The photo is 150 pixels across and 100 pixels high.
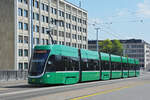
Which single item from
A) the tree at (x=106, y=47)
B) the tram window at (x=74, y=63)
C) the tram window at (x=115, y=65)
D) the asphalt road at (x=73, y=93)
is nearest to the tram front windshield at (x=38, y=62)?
the asphalt road at (x=73, y=93)

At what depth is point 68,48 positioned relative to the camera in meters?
23.7

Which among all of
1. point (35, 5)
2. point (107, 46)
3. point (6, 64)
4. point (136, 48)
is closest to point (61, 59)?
point (6, 64)

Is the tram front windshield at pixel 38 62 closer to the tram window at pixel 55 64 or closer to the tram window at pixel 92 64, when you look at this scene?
the tram window at pixel 55 64

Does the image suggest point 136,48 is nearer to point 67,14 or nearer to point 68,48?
point 67,14

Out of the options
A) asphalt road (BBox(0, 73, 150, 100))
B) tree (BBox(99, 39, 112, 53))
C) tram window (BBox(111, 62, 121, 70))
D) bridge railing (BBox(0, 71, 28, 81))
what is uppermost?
tree (BBox(99, 39, 112, 53))

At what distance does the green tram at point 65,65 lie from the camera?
2064 centimetres

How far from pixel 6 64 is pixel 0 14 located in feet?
31.9

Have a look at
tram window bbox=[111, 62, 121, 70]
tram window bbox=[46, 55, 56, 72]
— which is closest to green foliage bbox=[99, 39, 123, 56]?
tram window bbox=[111, 62, 121, 70]

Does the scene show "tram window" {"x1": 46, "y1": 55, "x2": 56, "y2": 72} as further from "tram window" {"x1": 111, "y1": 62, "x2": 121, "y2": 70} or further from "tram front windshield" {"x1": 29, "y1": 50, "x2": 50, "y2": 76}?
"tram window" {"x1": 111, "y1": 62, "x2": 121, "y2": 70}

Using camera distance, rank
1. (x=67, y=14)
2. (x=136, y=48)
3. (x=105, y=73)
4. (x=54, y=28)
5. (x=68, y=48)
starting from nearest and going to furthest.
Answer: (x=68, y=48)
(x=105, y=73)
(x=54, y=28)
(x=67, y=14)
(x=136, y=48)

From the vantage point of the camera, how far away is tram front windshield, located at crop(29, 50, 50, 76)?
2056cm

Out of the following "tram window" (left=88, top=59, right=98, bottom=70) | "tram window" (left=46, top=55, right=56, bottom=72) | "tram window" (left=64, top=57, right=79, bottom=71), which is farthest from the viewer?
"tram window" (left=88, top=59, right=98, bottom=70)

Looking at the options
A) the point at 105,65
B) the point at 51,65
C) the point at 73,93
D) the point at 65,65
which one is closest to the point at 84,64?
the point at 65,65

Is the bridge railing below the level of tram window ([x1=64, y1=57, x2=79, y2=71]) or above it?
below
